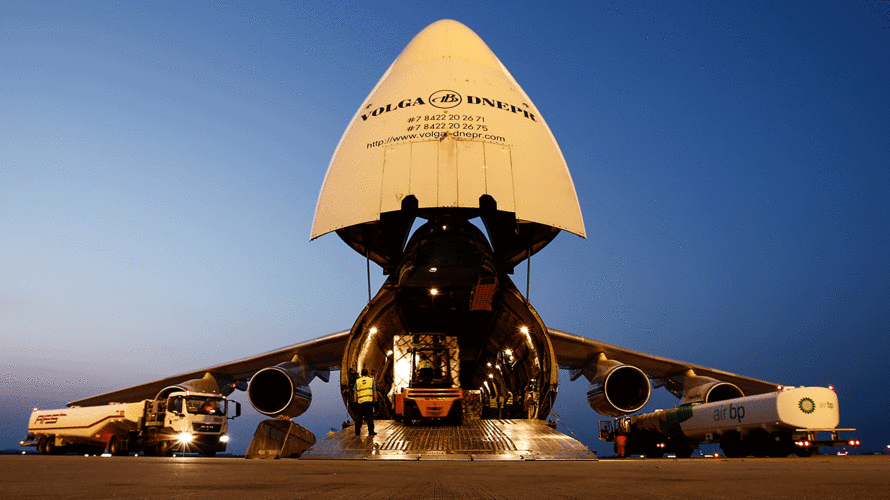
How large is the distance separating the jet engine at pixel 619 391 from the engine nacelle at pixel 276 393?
7.12 meters

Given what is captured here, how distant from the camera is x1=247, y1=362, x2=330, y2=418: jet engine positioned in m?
13.7

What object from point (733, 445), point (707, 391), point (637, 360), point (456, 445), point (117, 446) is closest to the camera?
point (456, 445)

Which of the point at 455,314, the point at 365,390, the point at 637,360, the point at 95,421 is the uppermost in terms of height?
the point at 455,314

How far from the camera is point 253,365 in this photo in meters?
17.4

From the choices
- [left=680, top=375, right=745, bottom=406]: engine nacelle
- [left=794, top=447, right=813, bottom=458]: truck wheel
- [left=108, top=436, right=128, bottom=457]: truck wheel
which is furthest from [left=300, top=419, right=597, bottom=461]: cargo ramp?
[left=108, top=436, right=128, bottom=457]: truck wheel

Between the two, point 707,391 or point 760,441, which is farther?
point 707,391

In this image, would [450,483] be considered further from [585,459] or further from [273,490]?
[585,459]

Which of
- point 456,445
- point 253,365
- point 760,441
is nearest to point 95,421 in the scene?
point 253,365

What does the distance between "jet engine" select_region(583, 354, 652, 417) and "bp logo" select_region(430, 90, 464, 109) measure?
728 cm

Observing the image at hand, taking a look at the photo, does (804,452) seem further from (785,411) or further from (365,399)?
(365,399)

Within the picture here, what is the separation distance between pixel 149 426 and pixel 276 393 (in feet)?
20.0

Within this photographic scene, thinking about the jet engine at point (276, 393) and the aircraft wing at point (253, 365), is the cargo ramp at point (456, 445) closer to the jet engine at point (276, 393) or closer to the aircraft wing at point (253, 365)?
the jet engine at point (276, 393)

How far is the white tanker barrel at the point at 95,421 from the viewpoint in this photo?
19.1m

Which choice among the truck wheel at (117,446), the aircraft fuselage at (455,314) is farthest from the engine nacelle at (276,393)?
the truck wheel at (117,446)
